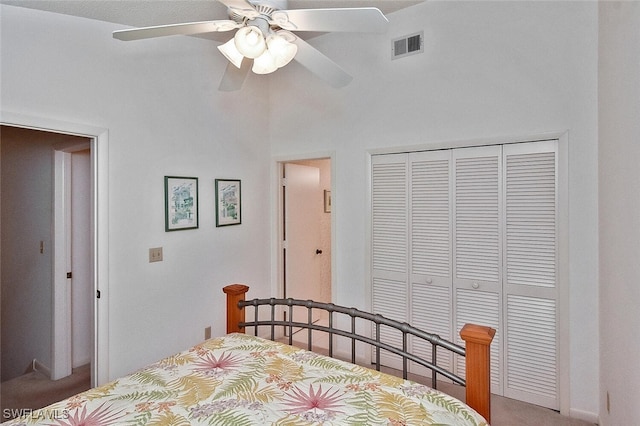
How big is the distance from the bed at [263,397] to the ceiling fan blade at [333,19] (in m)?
1.34

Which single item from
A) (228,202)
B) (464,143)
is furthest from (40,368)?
(464,143)

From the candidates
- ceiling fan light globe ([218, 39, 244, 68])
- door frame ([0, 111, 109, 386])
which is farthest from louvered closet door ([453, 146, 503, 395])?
door frame ([0, 111, 109, 386])

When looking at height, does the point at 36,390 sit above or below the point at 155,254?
below

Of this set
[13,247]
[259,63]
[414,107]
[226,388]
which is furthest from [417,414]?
[13,247]

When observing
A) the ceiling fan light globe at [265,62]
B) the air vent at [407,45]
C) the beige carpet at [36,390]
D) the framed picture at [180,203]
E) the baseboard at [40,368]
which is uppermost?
the air vent at [407,45]

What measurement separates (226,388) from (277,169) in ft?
8.63

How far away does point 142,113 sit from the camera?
2.78m

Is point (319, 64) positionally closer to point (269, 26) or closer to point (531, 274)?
point (269, 26)

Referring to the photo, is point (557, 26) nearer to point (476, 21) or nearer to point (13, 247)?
point (476, 21)

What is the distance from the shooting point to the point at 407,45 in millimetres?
3014

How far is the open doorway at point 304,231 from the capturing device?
157 inches

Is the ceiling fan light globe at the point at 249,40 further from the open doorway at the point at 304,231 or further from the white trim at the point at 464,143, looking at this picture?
the open doorway at the point at 304,231

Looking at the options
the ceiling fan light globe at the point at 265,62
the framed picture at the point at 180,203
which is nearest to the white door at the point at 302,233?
the framed picture at the point at 180,203

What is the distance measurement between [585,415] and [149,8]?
395 cm
